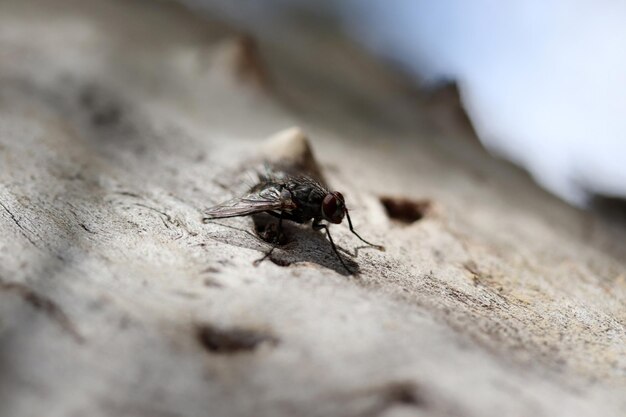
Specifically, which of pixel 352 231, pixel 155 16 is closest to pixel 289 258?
pixel 352 231

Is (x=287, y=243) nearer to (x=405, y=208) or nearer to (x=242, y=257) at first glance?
(x=242, y=257)

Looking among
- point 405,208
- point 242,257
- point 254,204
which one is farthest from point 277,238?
point 405,208

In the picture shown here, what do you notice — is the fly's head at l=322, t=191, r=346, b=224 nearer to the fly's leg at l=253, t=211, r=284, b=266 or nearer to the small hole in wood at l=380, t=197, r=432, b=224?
the fly's leg at l=253, t=211, r=284, b=266

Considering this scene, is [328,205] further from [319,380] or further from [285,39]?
[285,39]

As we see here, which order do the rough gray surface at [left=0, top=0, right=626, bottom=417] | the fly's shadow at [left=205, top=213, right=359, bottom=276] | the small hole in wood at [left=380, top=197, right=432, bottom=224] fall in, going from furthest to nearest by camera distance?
the small hole in wood at [left=380, top=197, right=432, bottom=224] → the fly's shadow at [left=205, top=213, right=359, bottom=276] → the rough gray surface at [left=0, top=0, right=626, bottom=417]

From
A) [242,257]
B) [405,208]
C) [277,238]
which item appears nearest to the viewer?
[242,257]

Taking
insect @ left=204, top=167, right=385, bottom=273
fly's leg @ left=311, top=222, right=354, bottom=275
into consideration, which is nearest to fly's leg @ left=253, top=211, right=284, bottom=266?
insect @ left=204, top=167, right=385, bottom=273
